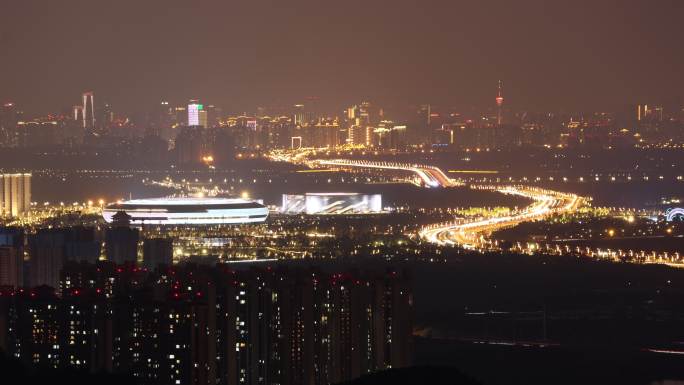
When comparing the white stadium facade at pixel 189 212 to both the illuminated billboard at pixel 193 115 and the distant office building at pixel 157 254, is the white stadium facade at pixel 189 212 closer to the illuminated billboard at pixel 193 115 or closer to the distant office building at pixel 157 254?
the distant office building at pixel 157 254

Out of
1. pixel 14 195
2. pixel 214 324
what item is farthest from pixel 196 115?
pixel 214 324

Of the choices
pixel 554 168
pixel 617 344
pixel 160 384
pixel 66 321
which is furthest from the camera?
pixel 554 168

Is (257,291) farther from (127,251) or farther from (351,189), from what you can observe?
(351,189)

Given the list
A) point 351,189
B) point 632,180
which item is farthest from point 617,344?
point 632,180

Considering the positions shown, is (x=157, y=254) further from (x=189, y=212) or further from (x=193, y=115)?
(x=193, y=115)

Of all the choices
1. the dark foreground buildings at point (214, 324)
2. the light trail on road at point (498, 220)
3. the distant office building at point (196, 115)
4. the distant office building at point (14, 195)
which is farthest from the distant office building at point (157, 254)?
the distant office building at point (196, 115)
